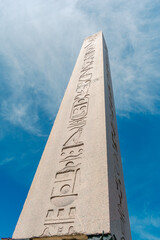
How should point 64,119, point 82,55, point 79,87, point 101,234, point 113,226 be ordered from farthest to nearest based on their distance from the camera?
point 82,55 < point 79,87 < point 64,119 < point 113,226 < point 101,234

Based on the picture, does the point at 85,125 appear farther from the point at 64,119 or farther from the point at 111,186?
the point at 111,186

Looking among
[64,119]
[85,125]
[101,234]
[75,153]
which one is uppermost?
[64,119]

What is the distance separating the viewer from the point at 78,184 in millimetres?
2160

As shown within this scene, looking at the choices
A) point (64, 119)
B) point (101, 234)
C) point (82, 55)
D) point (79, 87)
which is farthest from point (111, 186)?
point (82, 55)

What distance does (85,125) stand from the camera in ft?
9.67

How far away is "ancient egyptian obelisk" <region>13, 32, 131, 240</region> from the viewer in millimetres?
1835

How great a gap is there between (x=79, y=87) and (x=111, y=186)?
2301 mm

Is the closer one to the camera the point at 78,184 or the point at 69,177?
the point at 78,184

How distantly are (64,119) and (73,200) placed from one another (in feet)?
5.05

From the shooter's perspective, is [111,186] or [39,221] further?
[111,186]

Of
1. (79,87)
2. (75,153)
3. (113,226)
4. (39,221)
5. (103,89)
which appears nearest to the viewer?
(113,226)

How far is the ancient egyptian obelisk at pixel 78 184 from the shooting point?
1.83m

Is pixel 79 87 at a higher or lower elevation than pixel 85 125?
higher

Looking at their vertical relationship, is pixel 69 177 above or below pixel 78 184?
above
